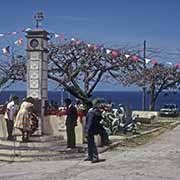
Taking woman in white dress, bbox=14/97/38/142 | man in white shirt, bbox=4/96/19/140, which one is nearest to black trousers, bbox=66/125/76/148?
woman in white dress, bbox=14/97/38/142

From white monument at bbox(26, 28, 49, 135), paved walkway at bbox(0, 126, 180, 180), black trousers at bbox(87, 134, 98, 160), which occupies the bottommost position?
paved walkway at bbox(0, 126, 180, 180)

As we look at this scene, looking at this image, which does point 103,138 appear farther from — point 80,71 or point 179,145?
point 80,71

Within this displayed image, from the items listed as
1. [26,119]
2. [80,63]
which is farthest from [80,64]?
[26,119]

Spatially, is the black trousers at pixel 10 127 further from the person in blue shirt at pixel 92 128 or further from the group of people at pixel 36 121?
the person in blue shirt at pixel 92 128

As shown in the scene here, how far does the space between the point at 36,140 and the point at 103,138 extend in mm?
2640

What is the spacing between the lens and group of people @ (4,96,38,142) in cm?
1814

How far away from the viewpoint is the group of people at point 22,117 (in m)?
18.1

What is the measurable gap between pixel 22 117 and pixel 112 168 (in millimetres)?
4998

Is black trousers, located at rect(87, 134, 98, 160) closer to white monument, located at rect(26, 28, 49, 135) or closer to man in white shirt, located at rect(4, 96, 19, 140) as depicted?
white monument, located at rect(26, 28, 49, 135)

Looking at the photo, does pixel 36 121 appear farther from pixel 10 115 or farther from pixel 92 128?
pixel 92 128

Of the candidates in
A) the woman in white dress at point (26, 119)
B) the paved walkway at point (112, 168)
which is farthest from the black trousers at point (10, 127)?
the paved walkway at point (112, 168)

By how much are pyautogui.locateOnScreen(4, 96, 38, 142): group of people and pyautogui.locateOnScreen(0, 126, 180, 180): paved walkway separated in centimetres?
219

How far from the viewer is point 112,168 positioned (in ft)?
46.1

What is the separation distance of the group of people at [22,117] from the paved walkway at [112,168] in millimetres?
2186
